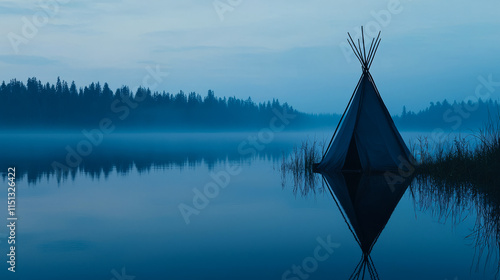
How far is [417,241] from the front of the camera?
5.80 metres

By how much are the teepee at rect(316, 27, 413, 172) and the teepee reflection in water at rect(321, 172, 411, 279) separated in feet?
1.05

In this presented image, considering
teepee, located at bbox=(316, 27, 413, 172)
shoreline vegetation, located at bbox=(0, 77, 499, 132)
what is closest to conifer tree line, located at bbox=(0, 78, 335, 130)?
shoreline vegetation, located at bbox=(0, 77, 499, 132)

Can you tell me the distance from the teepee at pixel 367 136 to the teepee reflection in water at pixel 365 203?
12.6 inches

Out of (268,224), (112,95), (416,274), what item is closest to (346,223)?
(268,224)

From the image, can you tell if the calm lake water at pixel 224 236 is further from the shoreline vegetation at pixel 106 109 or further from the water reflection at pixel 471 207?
the shoreline vegetation at pixel 106 109

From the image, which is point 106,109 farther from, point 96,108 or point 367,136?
point 367,136

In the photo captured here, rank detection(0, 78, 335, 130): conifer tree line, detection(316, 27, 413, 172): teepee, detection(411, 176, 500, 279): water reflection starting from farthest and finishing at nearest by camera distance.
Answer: detection(0, 78, 335, 130): conifer tree line → detection(316, 27, 413, 172): teepee → detection(411, 176, 500, 279): water reflection

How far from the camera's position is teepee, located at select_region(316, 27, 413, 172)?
11750 millimetres

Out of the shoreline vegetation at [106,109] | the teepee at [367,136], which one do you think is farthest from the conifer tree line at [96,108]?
the teepee at [367,136]

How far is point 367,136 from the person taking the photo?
1176cm

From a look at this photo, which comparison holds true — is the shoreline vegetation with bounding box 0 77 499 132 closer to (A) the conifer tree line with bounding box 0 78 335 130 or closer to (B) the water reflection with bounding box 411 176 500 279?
(A) the conifer tree line with bounding box 0 78 335 130

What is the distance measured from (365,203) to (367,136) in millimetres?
3985

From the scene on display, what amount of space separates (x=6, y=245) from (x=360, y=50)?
29.5 ft

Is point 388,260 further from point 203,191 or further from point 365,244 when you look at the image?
point 203,191
